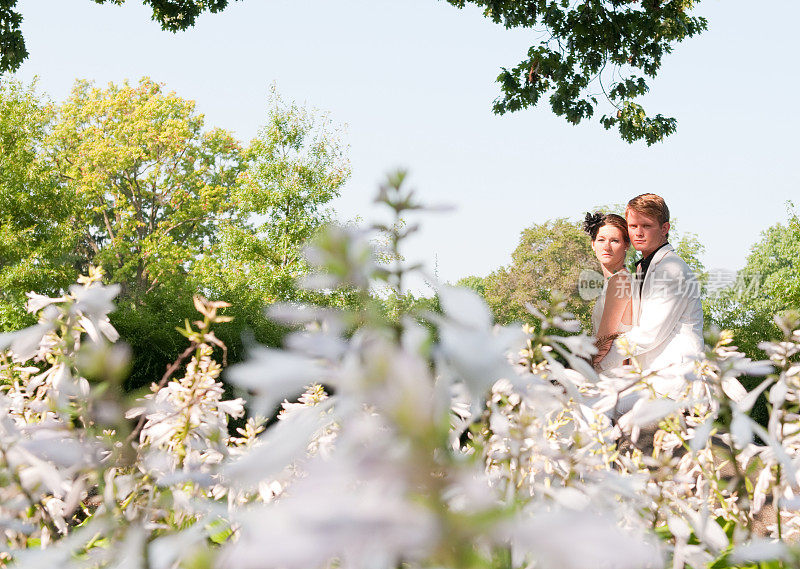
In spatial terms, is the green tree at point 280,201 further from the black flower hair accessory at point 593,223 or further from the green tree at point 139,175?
the black flower hair accessory at point 593,223

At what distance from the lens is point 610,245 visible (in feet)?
20.4

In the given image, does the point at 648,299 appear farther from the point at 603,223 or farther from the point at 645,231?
the point at 603,223

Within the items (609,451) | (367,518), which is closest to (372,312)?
(367,518)

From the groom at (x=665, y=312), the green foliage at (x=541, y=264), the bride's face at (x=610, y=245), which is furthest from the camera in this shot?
the green foliage at (x=541, y=264)

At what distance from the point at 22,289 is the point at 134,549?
76.5 feet

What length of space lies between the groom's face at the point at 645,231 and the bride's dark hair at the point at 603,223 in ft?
1.14

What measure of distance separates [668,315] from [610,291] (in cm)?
58

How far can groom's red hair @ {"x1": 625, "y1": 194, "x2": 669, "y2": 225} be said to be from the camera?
5672 millimetres

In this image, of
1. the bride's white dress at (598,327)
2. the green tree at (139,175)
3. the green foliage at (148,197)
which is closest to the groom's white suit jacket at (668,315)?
the bride's white dress at (598,327)

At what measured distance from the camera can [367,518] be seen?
462 mm

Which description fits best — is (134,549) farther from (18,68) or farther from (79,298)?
(18,68)

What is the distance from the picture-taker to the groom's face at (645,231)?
5.73 m

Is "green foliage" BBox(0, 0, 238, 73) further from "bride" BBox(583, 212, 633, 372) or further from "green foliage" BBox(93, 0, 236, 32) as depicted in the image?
"bride" BBox(583, 212, 633, 372)

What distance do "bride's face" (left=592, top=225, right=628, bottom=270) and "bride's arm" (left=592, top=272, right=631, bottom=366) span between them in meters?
0.54
